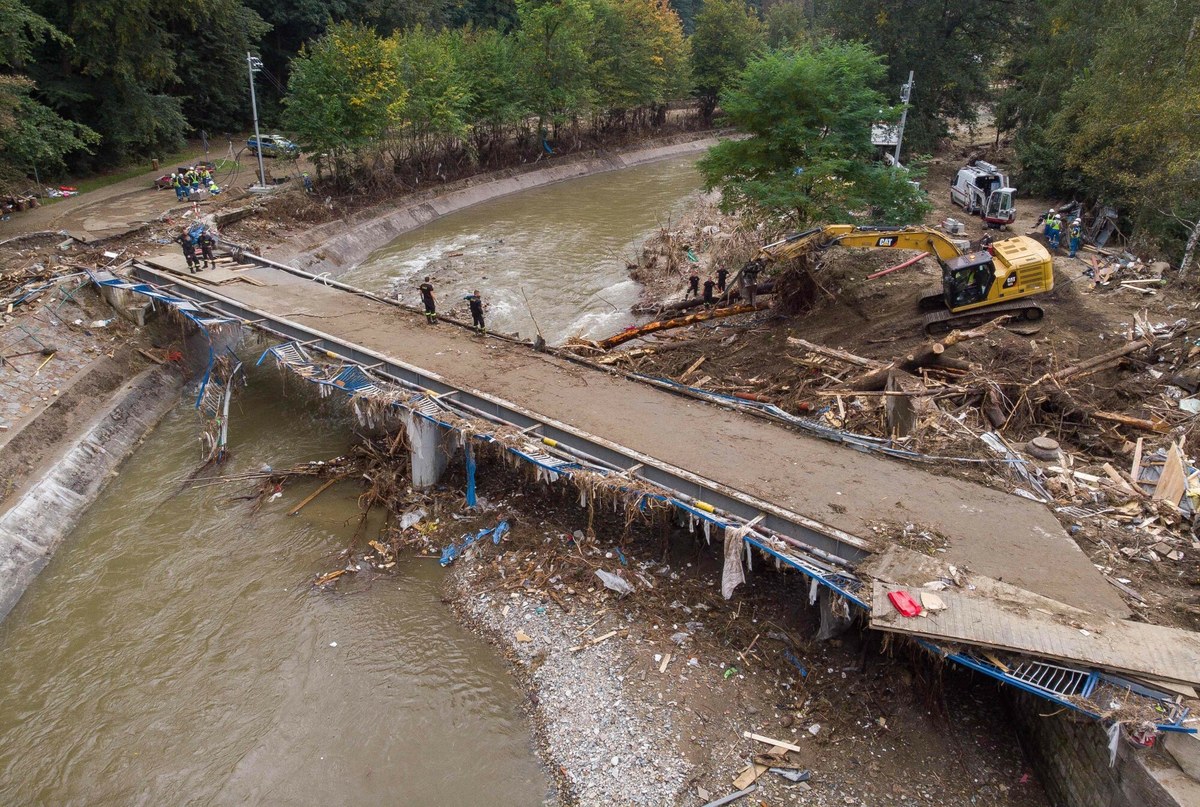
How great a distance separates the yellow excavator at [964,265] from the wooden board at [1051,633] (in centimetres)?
1005

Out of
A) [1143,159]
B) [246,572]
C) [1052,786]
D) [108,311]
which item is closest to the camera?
[1052,786]

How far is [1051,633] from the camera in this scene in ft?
26.7

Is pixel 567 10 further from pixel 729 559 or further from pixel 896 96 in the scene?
pixel 729 559

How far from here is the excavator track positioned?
688 inches

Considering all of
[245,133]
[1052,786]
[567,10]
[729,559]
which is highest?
[567,10]

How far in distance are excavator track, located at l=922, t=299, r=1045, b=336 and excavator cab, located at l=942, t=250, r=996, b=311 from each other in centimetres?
31

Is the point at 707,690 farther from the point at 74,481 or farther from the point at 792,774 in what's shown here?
the point at 74,481

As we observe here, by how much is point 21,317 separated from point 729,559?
19730mm

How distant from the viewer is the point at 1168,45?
68.3 feet

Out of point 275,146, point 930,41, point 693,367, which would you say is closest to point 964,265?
point 693,367

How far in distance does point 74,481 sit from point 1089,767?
1857cm

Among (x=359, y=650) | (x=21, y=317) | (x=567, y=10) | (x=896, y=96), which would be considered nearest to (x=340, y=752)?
(x=359, y=650)

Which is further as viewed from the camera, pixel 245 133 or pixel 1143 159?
pixel 245 133

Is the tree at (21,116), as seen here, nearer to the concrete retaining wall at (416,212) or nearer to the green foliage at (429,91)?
the concrete retaining wall at (416,212)
